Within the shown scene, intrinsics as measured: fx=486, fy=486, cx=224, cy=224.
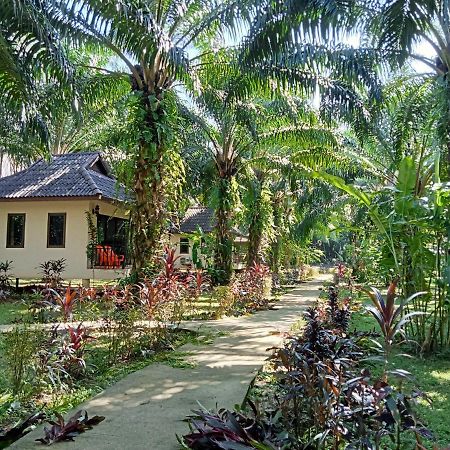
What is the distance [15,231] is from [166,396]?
15586 millimetres

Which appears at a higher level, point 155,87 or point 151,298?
point 155,87

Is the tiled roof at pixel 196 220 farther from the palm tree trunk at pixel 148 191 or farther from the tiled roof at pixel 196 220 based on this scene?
the palm tree trunk at pixel 148 191

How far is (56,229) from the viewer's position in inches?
715

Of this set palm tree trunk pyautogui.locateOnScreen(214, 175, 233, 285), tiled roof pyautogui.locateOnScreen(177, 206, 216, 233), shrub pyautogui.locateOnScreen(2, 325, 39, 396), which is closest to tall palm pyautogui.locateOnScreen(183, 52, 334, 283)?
palm tree trunk pyautogui.locateOnScreen(214, 175, 233, 285)

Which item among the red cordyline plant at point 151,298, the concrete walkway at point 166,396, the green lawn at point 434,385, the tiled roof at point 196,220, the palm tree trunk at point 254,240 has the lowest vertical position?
the green lawn at point 434,385

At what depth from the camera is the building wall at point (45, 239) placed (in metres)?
17.5

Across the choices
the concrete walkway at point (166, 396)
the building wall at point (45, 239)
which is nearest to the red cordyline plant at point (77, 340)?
the concrete walkway at point (166, 396)

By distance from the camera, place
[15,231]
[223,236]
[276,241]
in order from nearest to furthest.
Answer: [223,236] < [15,231] < [276,241]

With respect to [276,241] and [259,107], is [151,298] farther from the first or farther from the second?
[276,241]

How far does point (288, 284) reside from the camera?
2470cm

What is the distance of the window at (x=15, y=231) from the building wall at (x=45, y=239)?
154 mm

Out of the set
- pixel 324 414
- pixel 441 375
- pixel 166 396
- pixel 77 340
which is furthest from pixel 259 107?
pixel 324 414

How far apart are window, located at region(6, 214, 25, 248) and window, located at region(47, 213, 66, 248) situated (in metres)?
1.21

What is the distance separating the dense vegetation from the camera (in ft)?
25.0
